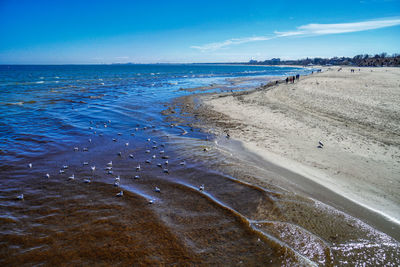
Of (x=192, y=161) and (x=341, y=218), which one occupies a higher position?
(x=192, y=161)

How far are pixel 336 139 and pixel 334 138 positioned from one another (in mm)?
168

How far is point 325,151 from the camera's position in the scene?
11.1 meters

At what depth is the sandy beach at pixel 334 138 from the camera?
26.8 feet

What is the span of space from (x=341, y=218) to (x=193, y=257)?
5.04 m

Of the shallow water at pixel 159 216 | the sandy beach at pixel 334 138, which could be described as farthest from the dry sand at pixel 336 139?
the shallow water at pixel 159 216

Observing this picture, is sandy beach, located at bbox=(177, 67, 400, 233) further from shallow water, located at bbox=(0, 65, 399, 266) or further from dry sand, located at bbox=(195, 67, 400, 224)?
shallow water, located at bbox=(0, 65, 399, 266)

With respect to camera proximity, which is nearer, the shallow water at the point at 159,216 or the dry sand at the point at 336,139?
the shallow water at the point at 159,216

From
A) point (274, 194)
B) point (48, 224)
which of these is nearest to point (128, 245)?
point (48, 224)

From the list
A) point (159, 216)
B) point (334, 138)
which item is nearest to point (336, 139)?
point (334, 138)

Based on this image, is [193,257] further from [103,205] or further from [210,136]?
[210,136]

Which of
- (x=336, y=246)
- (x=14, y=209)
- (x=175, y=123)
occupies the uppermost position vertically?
(x=175, y=123)

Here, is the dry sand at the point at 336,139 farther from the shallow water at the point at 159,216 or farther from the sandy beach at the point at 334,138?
the shallow water at the point at 159,216

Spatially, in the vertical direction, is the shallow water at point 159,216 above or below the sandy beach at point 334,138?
below

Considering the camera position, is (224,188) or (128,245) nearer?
(128,245)
